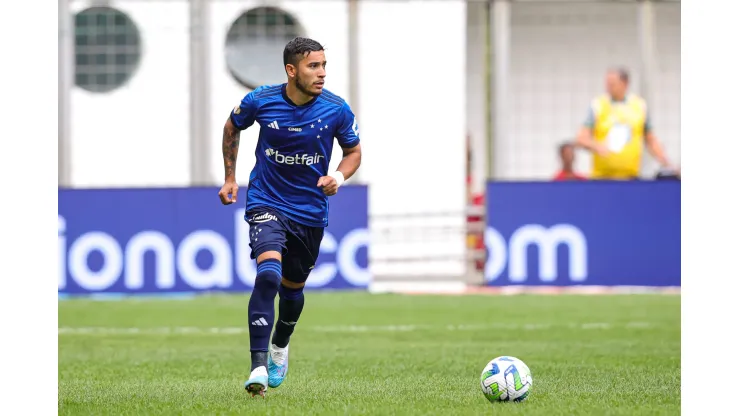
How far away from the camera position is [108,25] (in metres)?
22.6

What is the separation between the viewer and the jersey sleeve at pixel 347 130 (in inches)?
346

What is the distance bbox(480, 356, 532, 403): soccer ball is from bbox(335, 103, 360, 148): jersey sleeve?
5.56 ft

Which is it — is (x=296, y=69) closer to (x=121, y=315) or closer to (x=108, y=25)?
(x=121, y=315)

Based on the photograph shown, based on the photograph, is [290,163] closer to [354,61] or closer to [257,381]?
[257,381]

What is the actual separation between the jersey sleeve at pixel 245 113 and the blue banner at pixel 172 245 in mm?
9742

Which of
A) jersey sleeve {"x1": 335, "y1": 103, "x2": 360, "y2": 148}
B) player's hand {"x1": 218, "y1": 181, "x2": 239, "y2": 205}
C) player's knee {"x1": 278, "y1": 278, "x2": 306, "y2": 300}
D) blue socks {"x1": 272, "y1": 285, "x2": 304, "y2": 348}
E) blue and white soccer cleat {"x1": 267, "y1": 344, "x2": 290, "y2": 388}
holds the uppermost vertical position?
jersey sleeve {"x1": 335, "y1": 103, "x2": 360, "y2": 148}

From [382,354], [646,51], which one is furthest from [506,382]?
[646,51]

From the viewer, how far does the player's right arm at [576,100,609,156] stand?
1945 cm

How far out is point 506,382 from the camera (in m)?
7.84

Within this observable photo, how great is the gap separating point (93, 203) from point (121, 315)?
10.7 feet

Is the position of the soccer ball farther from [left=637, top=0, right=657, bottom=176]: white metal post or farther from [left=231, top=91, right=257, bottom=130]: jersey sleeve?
[left=637, top=0, right=657, bottom=176]: white metal post

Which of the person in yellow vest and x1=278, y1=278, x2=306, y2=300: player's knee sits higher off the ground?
the person in yellow vest

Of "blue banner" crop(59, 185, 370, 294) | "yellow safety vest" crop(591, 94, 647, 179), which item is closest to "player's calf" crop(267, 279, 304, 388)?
"blue banner" crop(59, 185, 370, 294)
